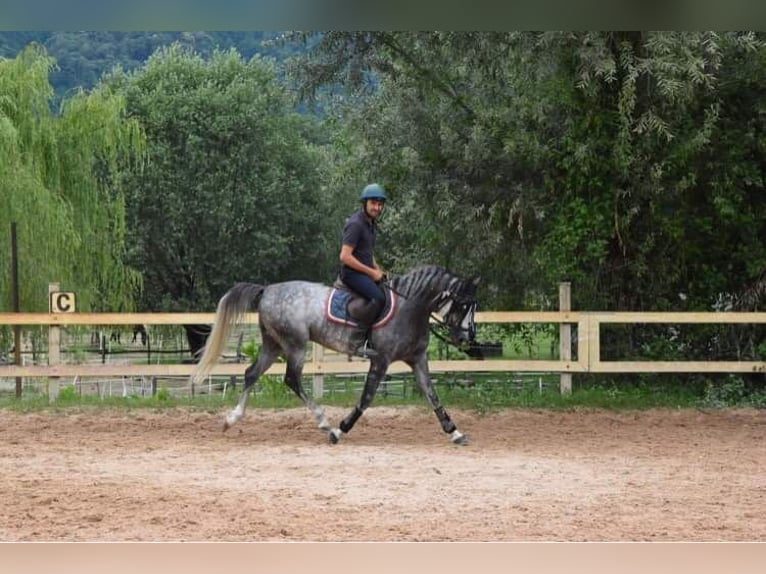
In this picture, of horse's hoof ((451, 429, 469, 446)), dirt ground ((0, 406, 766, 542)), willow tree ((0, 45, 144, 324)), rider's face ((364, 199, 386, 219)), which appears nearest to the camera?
dirt ground ((0, 406, 766, 542))

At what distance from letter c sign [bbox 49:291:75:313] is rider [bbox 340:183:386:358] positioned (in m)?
3.36

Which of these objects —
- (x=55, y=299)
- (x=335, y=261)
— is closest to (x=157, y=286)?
(x=335, y=261)

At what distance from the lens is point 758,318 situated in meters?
9.31

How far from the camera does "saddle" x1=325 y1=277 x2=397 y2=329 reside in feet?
25.1

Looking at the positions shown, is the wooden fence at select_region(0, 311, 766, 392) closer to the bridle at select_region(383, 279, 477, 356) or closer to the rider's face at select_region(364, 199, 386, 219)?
the bridle at select_region(383, 279, 477, 356)

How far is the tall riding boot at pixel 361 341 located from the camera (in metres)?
7.67

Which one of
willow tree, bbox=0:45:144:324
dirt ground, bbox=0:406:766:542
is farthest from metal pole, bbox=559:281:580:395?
willow tree, bbox=0:45:144:324

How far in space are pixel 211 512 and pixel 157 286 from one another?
19.7 metres

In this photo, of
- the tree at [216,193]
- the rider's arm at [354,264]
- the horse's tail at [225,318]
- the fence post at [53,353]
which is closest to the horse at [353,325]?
the horse's tail at [225,318]

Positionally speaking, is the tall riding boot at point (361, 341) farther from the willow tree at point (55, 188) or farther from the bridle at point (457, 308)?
the willow tree at point (55, 188)

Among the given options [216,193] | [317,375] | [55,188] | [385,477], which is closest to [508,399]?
[317,375]

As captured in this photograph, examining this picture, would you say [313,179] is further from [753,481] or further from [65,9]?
[65,9]

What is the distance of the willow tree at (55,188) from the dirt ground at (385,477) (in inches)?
194

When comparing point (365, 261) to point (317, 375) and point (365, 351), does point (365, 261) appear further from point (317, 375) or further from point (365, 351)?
point (317, 375)
